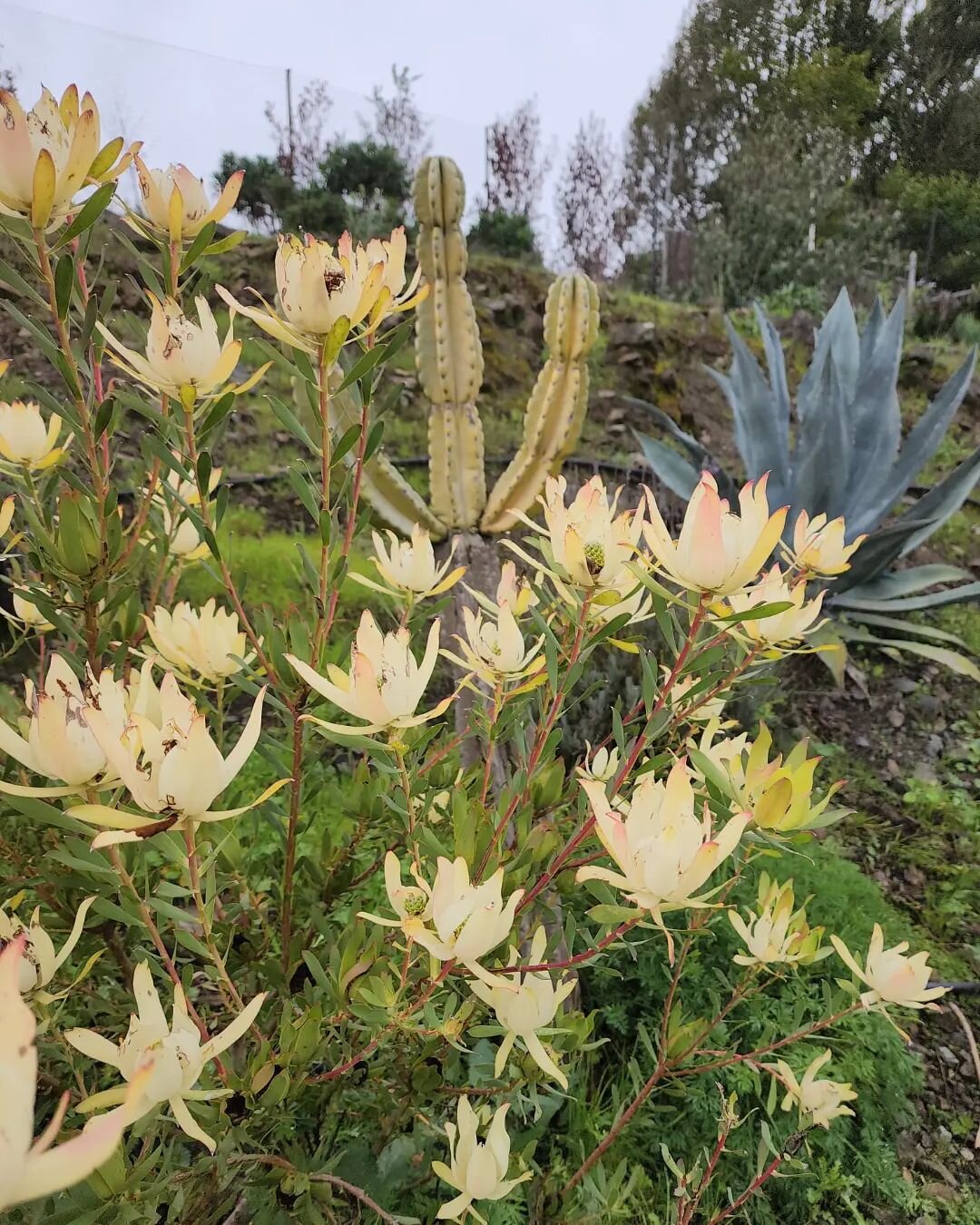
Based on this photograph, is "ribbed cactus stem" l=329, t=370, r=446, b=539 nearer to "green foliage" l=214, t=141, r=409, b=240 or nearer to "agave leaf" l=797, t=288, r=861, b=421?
"agave leaf" l=797, t=288, r=861, b=421

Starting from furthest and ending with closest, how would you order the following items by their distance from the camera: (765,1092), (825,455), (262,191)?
(262,191) < (825,455) < (765,1092)

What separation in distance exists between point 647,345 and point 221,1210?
4.31m

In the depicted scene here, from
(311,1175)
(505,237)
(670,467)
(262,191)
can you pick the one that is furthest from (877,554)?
(262,191)

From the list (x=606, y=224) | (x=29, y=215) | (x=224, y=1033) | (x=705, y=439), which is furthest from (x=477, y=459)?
(x=606, y=224)

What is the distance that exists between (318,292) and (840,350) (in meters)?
2.79

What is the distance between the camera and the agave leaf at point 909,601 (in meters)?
2.20

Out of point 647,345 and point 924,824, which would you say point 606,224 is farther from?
point 924,824

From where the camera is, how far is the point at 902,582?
2.38m

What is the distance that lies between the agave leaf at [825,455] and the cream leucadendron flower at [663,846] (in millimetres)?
2235

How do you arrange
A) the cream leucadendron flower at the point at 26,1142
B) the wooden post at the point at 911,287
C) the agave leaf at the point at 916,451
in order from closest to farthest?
1. the cream leucadendron flower at the point at 26,1142
2. the agave leaf at the point at 916,451
3. the wooden post at the point at 911,287

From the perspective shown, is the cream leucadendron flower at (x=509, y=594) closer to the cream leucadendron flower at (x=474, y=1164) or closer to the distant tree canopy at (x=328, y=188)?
the cream leucadendron flower at (x=474, y=1164)

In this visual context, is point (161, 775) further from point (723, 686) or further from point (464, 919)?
point (723, 686)

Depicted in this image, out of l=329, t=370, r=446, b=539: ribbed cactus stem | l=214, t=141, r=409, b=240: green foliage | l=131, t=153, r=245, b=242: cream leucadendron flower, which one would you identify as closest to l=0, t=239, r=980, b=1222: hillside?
l=131, t=153, r=245, b=242: cream leucadendron flower

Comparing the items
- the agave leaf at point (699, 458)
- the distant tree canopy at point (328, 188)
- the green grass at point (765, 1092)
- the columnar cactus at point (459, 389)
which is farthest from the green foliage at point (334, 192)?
the green grass at point (765, 1092)
